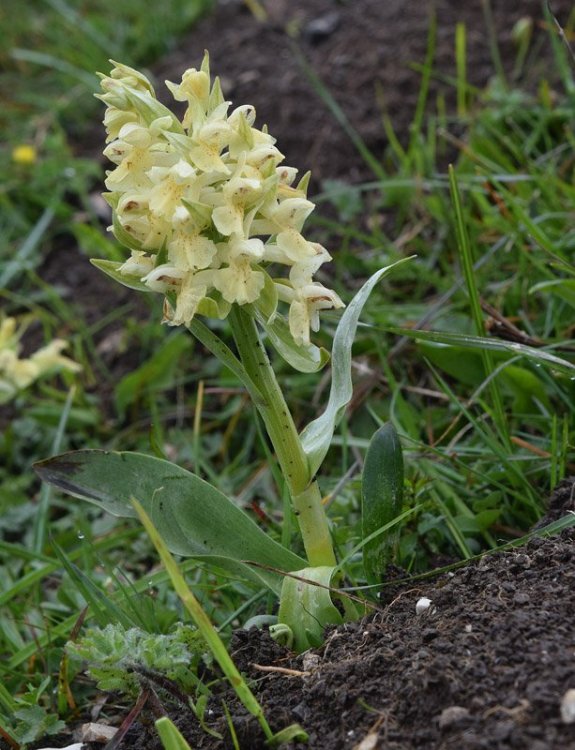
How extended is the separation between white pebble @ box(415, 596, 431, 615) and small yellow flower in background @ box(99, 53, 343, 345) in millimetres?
450

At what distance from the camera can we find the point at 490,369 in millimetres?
1958

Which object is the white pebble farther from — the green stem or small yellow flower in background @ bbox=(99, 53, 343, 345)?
small yellow flower in background @ bbox=(99, 53, 343, 345)

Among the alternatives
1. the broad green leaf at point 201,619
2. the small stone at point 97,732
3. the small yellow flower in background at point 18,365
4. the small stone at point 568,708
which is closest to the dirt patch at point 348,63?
the small yellow flower in background at point 18,365

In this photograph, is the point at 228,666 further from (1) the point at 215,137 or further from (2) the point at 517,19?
(2) the point at 517,19

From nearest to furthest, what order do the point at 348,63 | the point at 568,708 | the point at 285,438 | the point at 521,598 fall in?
the point at 568,708 → the point at 521,598 → the point at 285,438 → the point at 348,63

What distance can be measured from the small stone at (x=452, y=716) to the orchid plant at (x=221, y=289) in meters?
0.37

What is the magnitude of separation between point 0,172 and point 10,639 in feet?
8.22

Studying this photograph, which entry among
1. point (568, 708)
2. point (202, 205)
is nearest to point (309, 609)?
point (568, 708)

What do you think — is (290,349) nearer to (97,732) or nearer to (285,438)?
(285,438)

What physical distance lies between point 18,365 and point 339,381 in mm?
1649

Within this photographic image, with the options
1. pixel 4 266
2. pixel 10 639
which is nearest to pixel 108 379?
pixel 4 266

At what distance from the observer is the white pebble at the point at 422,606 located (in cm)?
150

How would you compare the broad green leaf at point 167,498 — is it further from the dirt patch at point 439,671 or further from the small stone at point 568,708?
the small stone at point 568,708

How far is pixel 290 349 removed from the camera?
1633mm
